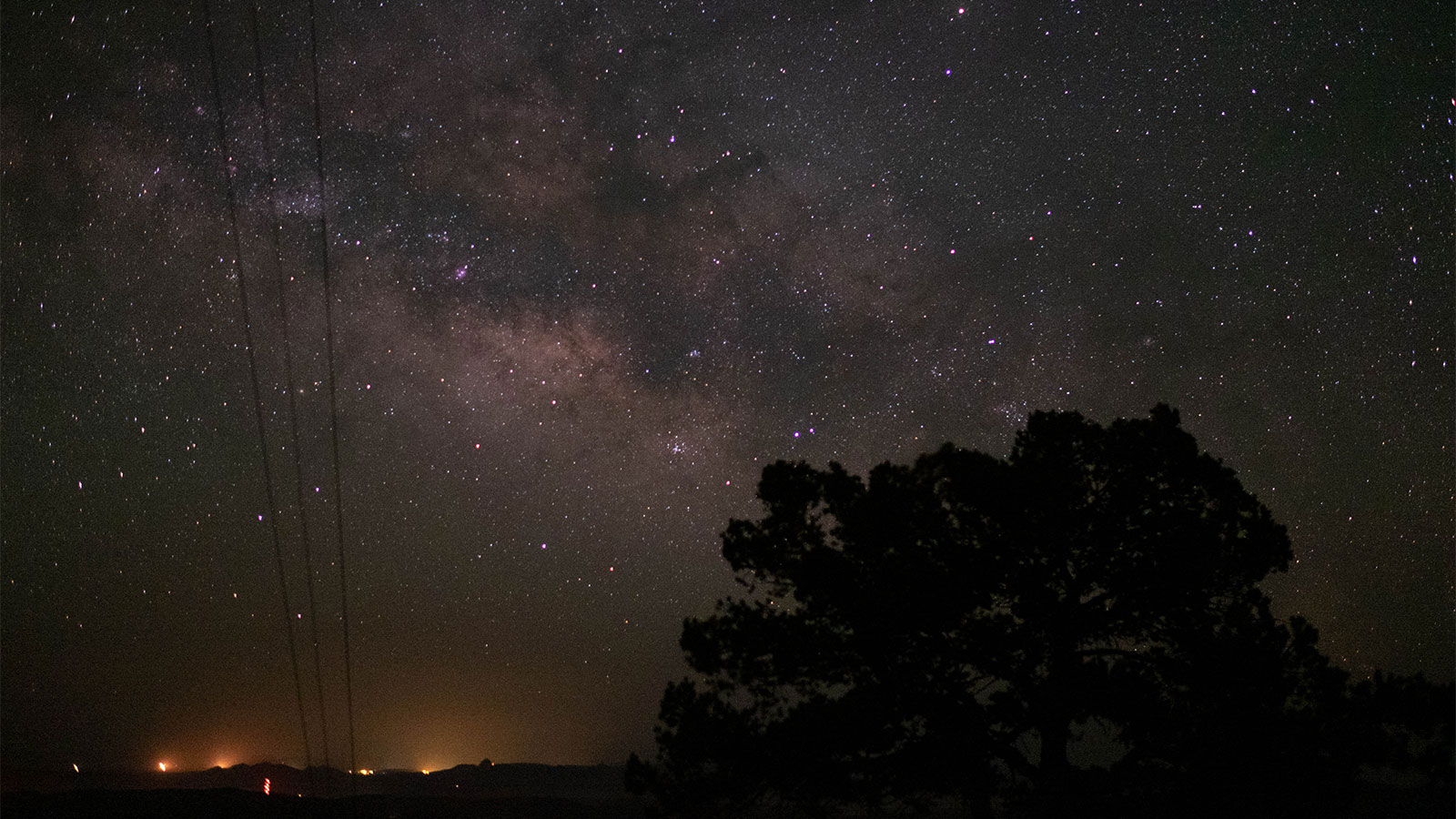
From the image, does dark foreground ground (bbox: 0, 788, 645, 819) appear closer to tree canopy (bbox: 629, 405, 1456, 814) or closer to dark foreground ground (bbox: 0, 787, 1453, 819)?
dark foreground ground (bbox: 0, 787, 1453, 819)

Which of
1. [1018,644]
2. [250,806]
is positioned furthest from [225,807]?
[1018,644]

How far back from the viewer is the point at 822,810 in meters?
8.78

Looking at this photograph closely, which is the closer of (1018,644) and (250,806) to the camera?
(1018,644)

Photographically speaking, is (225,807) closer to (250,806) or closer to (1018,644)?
(250,806)

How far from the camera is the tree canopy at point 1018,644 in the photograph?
859 cm

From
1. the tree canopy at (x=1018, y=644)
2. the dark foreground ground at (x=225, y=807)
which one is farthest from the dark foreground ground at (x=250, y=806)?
the tree canopy at (x=1018, y=644)

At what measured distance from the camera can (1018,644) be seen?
29.3ft

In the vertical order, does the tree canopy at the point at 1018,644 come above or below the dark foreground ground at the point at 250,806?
above

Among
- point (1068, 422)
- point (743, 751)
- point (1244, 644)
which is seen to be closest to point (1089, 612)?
point (1244, 644)

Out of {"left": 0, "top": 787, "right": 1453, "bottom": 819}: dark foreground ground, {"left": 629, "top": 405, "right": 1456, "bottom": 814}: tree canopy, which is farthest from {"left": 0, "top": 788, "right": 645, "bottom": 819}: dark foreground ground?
{"left": 629, "top": 405, "right": 1456, "bottom": 814}: tree canopy

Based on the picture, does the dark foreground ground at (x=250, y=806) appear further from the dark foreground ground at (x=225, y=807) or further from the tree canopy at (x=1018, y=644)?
the tree canopy at (x=1018, y=644)

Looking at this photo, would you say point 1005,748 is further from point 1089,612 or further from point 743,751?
point 743,751

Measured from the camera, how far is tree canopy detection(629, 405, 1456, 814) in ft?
28.2

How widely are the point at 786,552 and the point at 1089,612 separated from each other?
11.7 ft
